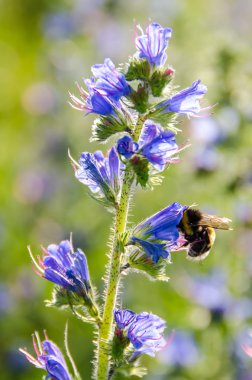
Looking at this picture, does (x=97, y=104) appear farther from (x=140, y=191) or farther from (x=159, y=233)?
(x=140, y=191)

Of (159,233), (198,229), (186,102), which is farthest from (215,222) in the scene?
(186,102)

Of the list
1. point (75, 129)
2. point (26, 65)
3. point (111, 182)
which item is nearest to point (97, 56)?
point (75, 129)

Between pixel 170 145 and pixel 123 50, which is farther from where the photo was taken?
pixel 123 50

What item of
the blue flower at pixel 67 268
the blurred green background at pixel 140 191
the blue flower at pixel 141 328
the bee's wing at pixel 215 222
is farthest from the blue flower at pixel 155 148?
the blurred green background at pixel 140 191

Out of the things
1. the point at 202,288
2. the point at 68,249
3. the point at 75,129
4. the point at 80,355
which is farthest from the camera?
the point at 75,129

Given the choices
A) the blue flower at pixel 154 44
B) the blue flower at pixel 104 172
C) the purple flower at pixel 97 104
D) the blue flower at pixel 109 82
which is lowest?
the blue flower at pixel 104 172

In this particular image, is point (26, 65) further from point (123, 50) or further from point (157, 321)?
point (157, 321)

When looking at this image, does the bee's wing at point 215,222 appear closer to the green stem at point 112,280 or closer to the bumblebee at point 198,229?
the bumblebee at point 198,229
